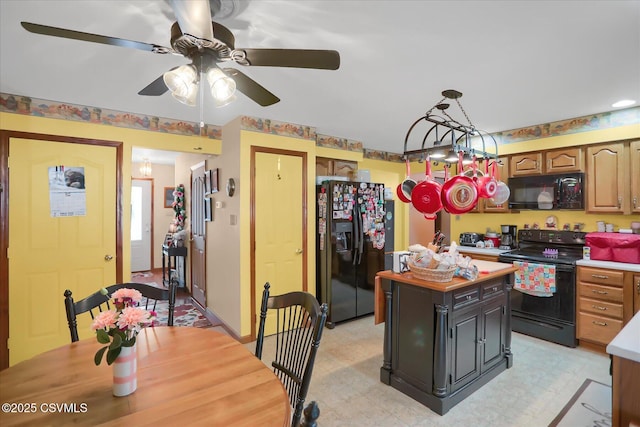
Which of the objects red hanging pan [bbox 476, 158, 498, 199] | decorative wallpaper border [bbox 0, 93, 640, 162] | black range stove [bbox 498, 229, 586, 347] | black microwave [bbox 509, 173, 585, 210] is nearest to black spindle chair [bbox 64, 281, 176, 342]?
decorative wallpaper border [bbox 0, 93, 640, 162]

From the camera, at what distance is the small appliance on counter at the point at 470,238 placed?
4.64 m

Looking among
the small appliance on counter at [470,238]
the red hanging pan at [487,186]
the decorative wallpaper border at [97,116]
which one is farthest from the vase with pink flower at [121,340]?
the small appliance on counter at [470,238]

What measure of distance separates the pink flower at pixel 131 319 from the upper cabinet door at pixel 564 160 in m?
4.56

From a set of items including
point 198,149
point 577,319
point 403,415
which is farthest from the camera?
point 198,149

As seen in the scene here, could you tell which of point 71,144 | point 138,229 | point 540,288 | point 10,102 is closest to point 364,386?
point 540,288

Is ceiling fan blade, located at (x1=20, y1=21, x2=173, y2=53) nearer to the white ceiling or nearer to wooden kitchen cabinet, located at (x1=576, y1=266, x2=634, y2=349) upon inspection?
the white ceiling

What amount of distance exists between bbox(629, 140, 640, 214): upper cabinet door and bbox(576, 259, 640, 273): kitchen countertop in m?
0.62

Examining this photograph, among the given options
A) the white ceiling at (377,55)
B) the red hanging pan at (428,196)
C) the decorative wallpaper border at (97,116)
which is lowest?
the red hanging pan at (428,196)

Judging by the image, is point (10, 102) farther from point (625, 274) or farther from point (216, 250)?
point (625, 274)

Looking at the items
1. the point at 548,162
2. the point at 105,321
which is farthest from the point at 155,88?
the point at 548,162

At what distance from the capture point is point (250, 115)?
11.4 ft

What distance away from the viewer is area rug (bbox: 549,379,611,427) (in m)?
2.18

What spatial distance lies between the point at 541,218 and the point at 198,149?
4530 mm

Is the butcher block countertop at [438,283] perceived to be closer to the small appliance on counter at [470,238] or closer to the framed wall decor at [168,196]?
the small appliance on counter at [470,238]
